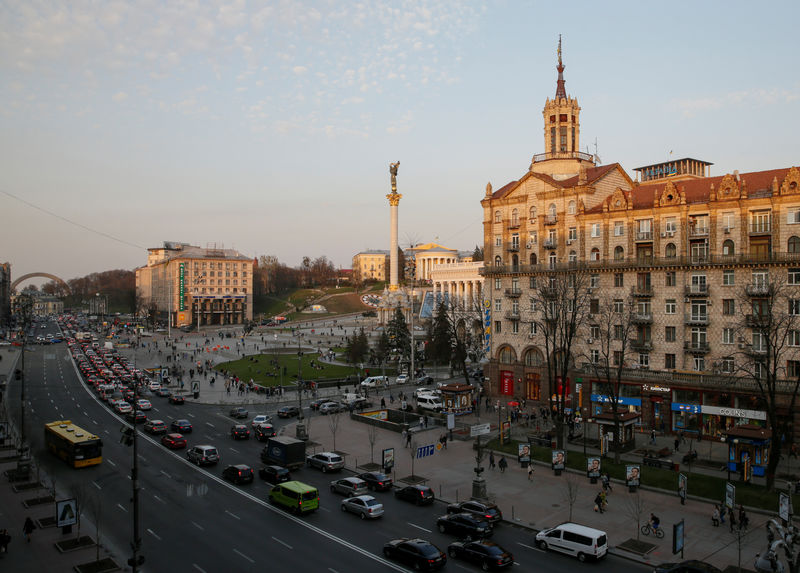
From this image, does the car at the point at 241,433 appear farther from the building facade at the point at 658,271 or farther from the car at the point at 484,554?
the building facade at the point at 658,271

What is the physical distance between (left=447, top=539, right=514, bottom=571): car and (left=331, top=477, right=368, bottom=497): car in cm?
955

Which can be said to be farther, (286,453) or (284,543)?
(286,453)

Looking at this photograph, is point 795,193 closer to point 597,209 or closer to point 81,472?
point 597,209

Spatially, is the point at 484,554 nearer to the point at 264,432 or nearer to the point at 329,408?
the point at 264,432

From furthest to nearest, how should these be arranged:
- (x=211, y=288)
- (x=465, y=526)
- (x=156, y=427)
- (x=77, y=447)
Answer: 1. (x=211, y=288)
2. (x=156, y=427)
3. (x=77, y=447)
4. (x=465, y=526)

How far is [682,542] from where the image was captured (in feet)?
85.4

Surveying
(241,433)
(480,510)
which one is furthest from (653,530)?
(241,433)

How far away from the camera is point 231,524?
3030 cm

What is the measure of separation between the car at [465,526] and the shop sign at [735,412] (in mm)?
26599

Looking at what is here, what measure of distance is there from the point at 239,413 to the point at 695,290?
140 feet

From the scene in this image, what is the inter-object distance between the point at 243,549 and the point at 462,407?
1322 inches

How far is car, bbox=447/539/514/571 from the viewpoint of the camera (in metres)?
24.5

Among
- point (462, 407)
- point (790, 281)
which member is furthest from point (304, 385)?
point (790, 281)

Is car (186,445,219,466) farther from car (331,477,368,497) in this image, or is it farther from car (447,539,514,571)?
car (447,539,514,571)
